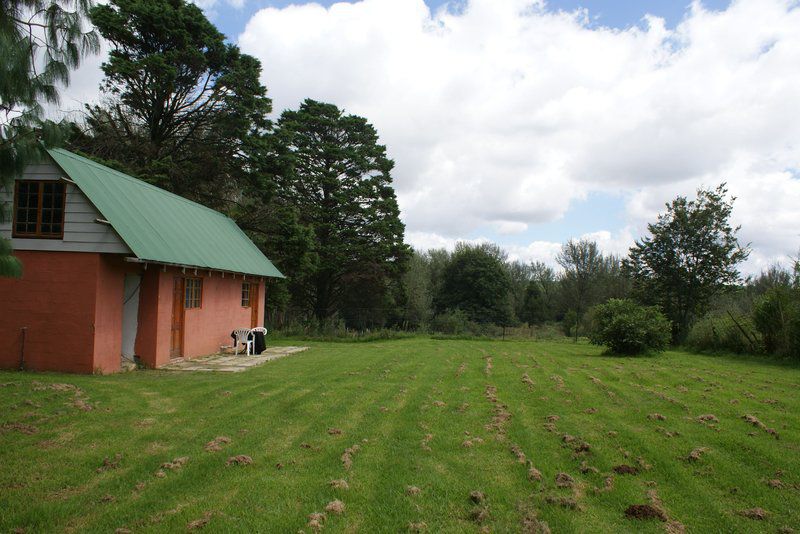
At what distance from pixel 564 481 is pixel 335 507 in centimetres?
215

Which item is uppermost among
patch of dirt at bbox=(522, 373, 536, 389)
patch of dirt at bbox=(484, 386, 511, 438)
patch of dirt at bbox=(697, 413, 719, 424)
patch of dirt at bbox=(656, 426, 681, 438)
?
patch of dirt at bbox=(697, 413, 719, 424)

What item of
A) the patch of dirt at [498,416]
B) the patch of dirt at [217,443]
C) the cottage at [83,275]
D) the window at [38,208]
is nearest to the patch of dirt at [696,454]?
the patch of dirt at [498,416]

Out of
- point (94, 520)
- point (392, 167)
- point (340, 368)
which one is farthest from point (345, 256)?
point (94, 520)

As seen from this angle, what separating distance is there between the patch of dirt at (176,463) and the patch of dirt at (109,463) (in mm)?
460

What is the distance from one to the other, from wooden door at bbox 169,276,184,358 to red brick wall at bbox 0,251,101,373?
9.13ft

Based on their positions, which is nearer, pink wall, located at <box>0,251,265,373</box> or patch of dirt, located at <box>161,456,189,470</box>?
patch of dirt, located at <box>161,456,189,470</box>

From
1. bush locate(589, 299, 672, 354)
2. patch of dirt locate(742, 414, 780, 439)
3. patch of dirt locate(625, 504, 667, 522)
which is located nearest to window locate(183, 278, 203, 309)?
patch of dirt locate(625, 504, 667, 522)

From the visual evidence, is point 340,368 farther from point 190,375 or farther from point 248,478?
point 248,478

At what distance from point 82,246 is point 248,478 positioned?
8003 mm

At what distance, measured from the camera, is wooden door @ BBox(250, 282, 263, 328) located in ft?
62.8

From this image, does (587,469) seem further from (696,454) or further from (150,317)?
(150,317)

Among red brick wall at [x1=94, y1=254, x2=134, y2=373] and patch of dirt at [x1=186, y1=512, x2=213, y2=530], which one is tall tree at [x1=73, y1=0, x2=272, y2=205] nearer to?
red brick wall at [x1=94, y1=254, x2=134, y2=373]

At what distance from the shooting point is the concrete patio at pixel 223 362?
12.2 m

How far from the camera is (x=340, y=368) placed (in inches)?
492
